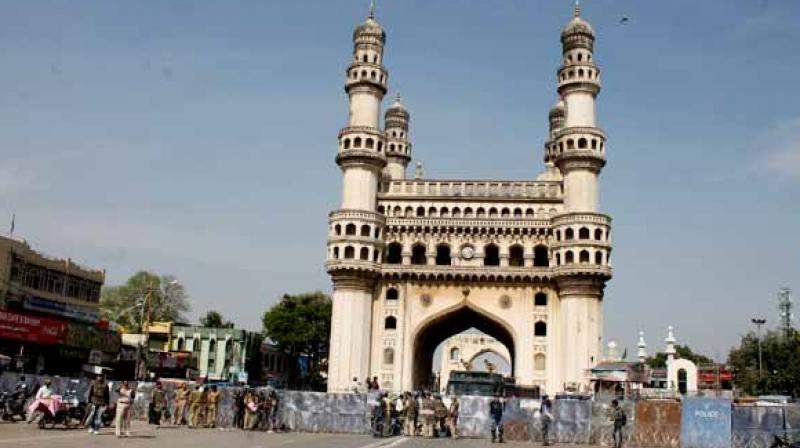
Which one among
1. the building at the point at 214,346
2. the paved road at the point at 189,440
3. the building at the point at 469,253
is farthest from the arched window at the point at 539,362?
the building at the point at 214,346

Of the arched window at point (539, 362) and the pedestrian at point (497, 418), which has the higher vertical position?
the arched window at point (539, 362)

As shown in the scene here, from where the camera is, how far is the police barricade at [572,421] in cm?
2953

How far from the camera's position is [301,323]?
78500mm

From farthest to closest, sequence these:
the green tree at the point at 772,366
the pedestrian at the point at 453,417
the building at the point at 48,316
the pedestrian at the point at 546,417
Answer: the green tree at the point at 772,366 → the building at the point at 48,316 → the pedestrian at the point at 453,417 → the pedestrian at the point at 546,417

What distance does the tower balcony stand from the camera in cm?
5714

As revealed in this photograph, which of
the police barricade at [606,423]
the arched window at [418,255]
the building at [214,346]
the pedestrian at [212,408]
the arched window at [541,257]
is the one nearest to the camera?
the police barricade at [606,423]

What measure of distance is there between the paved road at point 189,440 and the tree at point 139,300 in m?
52.9

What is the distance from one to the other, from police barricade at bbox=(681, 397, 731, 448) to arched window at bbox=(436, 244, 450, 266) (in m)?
29.2

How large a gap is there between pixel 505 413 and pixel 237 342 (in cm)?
4825

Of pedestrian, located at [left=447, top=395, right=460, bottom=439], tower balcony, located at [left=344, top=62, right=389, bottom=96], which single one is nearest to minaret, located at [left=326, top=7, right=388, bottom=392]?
tower balcony, located at [left=344, top=62, right=389, bottom=96]

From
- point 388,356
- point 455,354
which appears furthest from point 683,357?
point 388,356

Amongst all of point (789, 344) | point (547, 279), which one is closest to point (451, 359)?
point (789, 344)

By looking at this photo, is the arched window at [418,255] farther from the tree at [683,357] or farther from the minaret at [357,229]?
the tree at [683,357]

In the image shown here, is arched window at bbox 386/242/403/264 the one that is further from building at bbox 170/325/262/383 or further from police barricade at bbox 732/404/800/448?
police barricade at bbox 732/404/800/448
